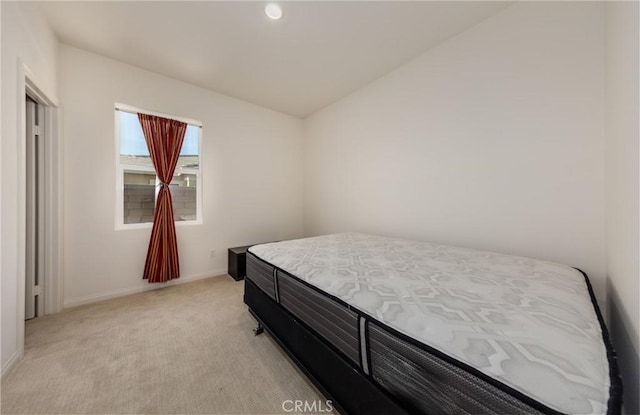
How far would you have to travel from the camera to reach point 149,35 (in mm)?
2162

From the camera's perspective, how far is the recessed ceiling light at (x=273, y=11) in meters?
1.84

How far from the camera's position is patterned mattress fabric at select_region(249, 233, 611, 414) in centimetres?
58

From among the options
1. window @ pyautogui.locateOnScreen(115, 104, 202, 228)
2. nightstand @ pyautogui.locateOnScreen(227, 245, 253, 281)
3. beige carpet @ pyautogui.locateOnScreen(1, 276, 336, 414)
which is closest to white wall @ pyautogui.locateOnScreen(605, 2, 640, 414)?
beige carpet @ pyautogui.locateOnScreen(1, 276, 336, 414)

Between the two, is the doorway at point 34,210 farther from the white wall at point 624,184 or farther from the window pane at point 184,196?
the white wall at point 624,184

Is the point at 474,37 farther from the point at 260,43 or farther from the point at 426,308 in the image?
the point at 426,308

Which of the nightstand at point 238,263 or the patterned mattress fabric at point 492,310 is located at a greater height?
the patterned mattress fabric at point 492,310

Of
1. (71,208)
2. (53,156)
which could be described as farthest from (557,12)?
(71,208)

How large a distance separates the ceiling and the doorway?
0.91 meters

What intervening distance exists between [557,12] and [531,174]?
1.19 m

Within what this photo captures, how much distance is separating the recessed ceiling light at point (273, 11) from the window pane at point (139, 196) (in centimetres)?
234

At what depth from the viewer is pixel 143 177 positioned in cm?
285

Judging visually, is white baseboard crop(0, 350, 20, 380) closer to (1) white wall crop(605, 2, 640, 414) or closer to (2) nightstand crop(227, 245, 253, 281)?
(2) nightstand crop(227, 245, 253, 281)

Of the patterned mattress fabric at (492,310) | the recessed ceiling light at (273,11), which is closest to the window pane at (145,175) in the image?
the recessed ceiling light at (273,11)

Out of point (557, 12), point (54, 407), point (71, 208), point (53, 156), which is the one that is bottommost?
point (54, 407)
